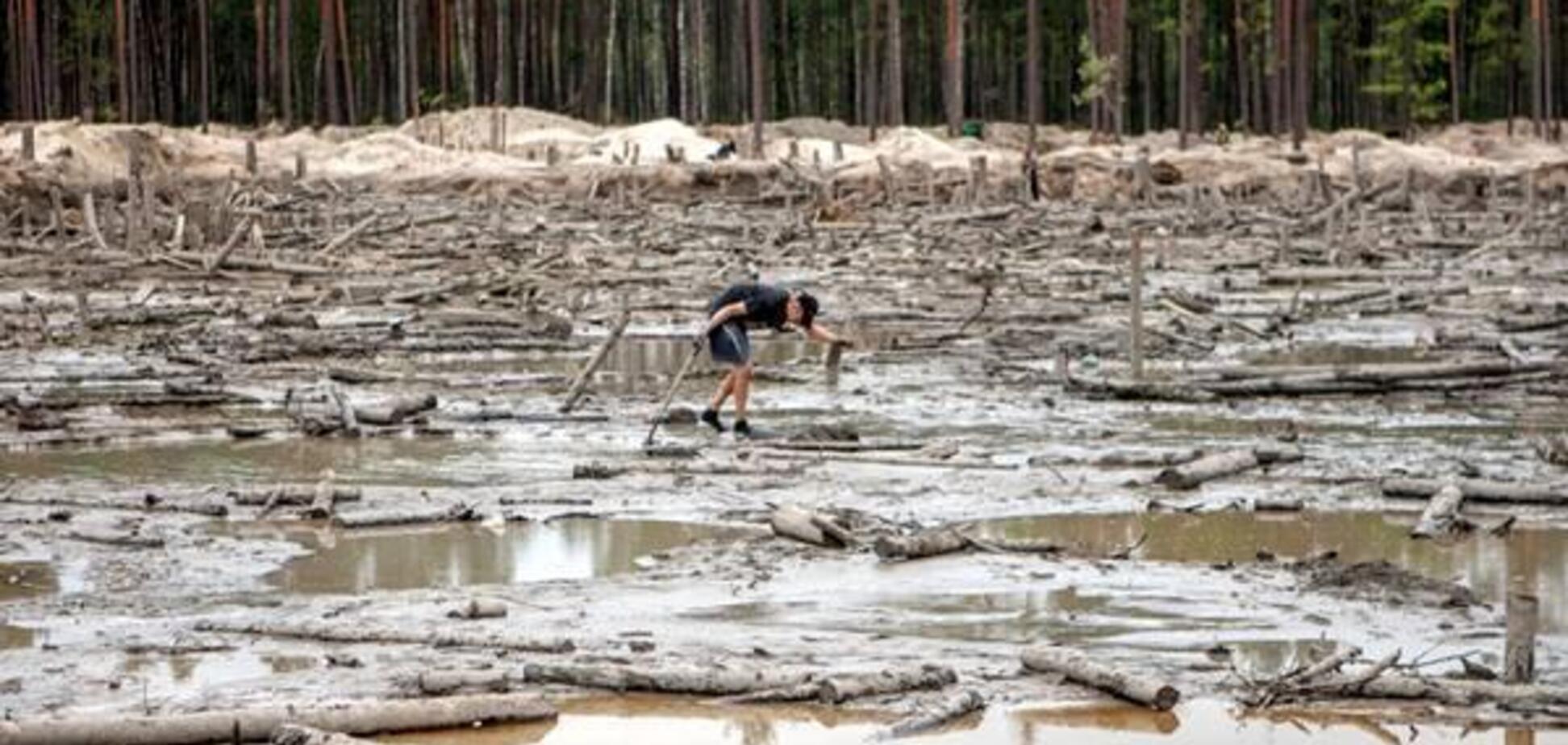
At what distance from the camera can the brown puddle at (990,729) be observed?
327 inches

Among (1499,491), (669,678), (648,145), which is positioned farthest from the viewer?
(648,145)

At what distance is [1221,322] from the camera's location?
74.0ft

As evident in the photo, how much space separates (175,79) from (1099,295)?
54343 millimetres

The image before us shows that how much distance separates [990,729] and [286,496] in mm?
5828

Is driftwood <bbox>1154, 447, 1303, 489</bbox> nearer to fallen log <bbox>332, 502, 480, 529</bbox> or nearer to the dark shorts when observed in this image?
the dark shorts

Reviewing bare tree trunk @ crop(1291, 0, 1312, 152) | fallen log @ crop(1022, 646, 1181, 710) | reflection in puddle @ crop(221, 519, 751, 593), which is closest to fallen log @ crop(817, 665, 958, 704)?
fallen log @ crop(1022, 646, 1181, 710)

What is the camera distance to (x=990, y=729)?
331 inches

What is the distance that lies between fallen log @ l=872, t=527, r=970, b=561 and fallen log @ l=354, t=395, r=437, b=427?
570 centimetres

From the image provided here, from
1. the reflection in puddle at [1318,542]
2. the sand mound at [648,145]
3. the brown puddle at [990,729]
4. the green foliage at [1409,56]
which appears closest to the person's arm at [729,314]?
the reflection in puddle at [1318,542]

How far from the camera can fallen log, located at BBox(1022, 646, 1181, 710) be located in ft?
28.1

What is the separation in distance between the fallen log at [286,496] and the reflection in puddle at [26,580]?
5.59 ft

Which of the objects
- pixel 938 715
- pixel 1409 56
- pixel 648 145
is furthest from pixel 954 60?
pixel 938 715

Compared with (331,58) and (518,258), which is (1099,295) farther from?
(331,58)

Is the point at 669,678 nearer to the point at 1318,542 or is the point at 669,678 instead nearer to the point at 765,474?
the point at 1318,542
